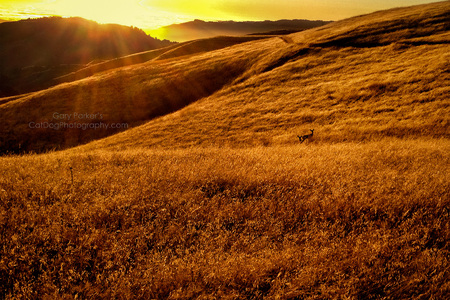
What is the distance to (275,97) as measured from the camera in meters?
26.3

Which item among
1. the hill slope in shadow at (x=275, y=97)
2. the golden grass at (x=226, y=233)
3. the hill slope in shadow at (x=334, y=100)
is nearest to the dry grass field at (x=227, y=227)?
the golden grass at (x=226, y=233)

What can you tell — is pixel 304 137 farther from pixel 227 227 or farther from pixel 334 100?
pixel 227 227

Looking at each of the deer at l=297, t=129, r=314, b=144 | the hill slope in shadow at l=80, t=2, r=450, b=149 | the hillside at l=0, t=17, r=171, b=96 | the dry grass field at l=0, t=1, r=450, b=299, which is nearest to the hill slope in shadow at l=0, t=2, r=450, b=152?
the hill slope in shadow at l=80, t=2, r=450, b=149

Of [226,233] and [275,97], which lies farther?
[275,97]

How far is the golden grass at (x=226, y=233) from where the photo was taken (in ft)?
9.00

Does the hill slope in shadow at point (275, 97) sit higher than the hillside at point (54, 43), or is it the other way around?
the hillside at point (54, 43)

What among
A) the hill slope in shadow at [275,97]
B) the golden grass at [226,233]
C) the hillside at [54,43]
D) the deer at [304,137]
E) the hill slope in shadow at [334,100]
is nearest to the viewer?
the golden grass at [226,233]

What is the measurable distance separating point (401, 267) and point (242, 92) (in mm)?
29303

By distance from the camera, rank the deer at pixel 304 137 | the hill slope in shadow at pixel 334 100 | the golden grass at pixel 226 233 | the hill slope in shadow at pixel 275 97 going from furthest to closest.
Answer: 1. the hill slope in shadow at pixel 275 97
2. the hill slope in shadow at pixel 334 100
3. the deer at pixel 304 137
4. the golden grass at pixel 226 233

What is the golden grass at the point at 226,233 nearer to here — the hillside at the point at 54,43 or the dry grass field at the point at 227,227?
the dry grass field at the point at 227,227

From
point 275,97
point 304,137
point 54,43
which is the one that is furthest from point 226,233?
point 54,43

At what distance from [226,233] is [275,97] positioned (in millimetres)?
24443

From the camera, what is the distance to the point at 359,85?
2252 centimetres

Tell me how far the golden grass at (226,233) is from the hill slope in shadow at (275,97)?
38.2ft
